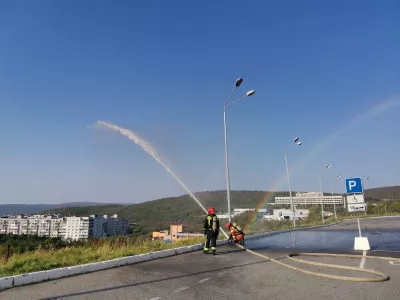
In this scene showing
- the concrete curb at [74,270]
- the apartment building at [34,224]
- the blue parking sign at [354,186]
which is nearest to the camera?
the concrete curb at [74,270]

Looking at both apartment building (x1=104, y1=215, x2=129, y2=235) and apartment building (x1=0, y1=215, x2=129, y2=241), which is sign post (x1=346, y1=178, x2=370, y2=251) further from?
apartment building (x1=104, y1=215, x2=129, y2=235)

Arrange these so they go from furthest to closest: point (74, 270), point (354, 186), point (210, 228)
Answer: point (354, 186)
point (210, 228)
point (74, 270)

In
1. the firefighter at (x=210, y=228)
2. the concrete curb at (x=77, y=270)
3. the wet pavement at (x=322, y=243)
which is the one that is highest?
the firefighter at (x=210, y=228)

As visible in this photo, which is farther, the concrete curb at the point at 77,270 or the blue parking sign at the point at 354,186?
the blue parking sign at the point at 354,186

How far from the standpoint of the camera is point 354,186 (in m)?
13.8

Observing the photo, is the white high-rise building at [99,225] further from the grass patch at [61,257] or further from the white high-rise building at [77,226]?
the grass patch at [61,257]

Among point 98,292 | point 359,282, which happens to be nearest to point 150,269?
point 98,292

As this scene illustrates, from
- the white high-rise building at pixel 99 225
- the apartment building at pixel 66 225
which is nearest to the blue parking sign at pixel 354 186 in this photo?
the apartment building at pixel 66 225

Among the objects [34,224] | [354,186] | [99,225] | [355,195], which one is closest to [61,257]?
[355,195]

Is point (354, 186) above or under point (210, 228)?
above

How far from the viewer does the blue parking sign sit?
44.7 ft

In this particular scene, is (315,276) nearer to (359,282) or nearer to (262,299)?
(359,282)

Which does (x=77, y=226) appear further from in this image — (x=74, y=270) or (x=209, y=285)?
(x=209, y=285)

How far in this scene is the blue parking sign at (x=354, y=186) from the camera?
13.6 m
